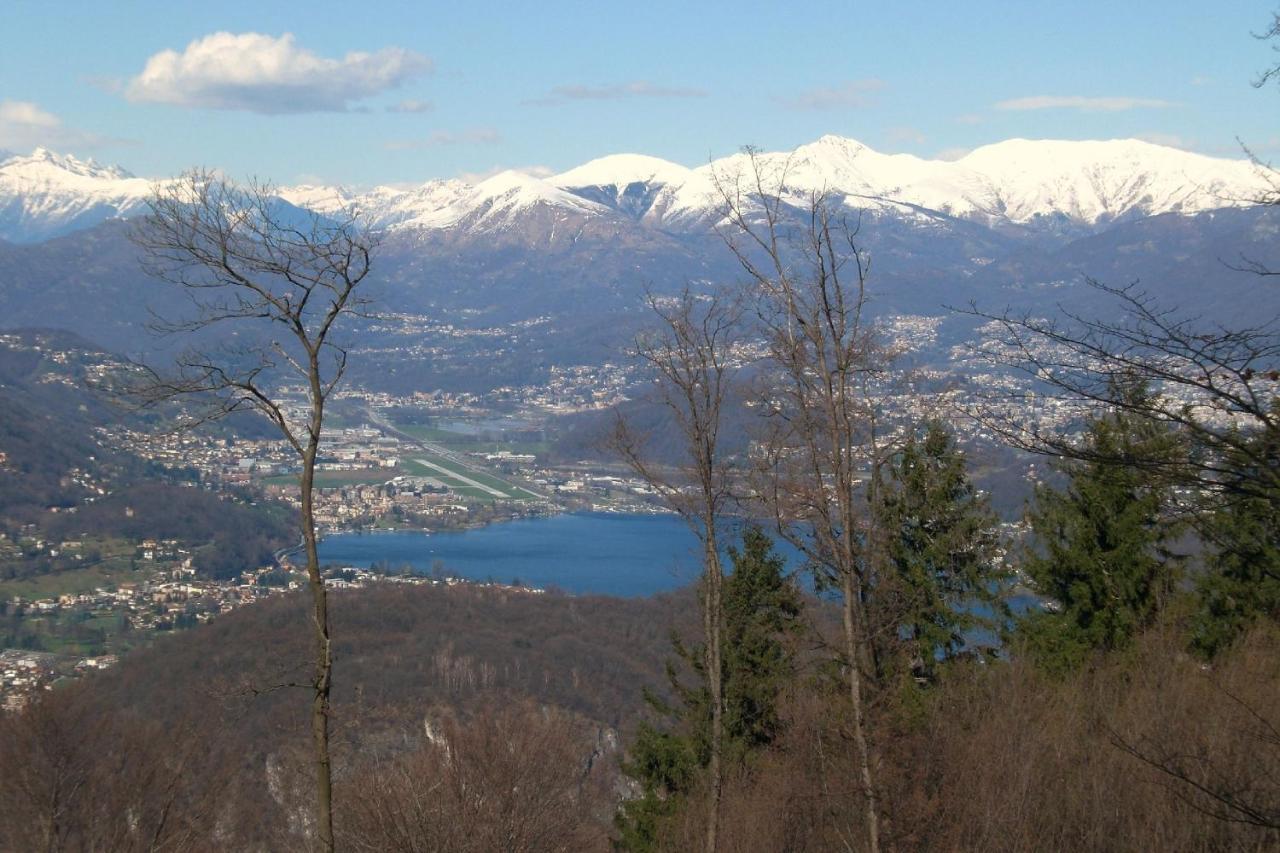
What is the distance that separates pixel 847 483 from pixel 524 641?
25.9 m

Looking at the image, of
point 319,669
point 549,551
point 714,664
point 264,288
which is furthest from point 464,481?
point 319,669

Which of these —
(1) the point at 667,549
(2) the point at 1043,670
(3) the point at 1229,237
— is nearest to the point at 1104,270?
(3) the point at 1229,237

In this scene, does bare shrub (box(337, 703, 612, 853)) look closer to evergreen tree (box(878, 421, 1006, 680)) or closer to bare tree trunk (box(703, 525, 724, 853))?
bare tree trunk (box(703, 525, 724, 853))

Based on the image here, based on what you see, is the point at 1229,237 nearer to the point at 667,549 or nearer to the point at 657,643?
the point at 667,549

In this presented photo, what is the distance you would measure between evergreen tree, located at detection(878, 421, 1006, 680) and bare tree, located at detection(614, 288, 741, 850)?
335cm

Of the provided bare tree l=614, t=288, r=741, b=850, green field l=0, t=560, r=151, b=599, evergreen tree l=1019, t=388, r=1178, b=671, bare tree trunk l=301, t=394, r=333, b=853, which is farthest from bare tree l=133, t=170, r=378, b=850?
green field l=0, t=560, r=151, b=599

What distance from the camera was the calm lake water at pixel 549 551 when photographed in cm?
4872

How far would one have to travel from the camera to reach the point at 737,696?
1327 cm

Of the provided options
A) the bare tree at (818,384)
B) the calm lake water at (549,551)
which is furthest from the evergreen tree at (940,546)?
the calm lake water at (549,551)

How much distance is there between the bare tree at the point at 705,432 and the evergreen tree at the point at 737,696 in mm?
2294

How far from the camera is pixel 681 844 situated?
11508 mm

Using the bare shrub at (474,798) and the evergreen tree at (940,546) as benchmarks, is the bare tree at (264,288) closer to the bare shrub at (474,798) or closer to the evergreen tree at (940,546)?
the bare shrub at (474,798)

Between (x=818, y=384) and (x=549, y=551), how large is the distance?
48607 millimetres

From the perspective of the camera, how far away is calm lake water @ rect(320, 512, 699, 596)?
160 feet
